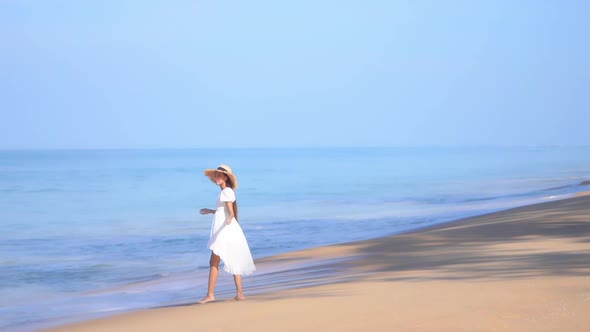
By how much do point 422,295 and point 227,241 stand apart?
222 cm

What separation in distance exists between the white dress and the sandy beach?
410mm

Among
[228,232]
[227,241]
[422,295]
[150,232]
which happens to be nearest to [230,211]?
[228,232]

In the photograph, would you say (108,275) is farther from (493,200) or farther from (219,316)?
(493,200)

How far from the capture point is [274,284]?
1112 cm

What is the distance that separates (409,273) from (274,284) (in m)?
2.01

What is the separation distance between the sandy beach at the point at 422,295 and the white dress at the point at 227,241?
41 cm

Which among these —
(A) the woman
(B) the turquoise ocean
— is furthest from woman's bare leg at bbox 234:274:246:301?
(B) the turquoise ocean

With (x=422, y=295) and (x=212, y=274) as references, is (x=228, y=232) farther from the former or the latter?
(x=422, y=295)

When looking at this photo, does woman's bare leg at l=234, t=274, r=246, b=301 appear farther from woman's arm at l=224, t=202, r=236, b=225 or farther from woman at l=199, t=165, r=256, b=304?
woman's arm at l=224, t=202, r=236, b=225

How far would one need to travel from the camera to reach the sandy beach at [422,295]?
7.06 m

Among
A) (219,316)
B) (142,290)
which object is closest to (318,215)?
(142,290)

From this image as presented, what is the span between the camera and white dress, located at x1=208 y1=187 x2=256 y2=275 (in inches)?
355

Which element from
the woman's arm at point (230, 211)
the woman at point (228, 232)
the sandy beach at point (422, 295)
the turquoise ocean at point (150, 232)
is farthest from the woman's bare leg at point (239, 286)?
the turquoise ocean at point (150, 232)

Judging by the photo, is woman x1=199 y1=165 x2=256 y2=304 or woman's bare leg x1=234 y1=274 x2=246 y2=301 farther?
woman's bare leg x1=234 y1=274 x2=246 y2=301
